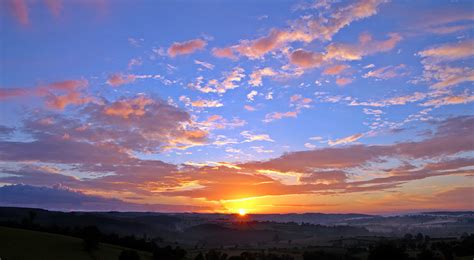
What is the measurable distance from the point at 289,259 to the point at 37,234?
311 feet

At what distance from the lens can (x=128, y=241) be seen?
166500mm

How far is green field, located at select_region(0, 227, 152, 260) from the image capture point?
107000 millimetres

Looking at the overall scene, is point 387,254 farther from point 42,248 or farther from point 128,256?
point 42,248

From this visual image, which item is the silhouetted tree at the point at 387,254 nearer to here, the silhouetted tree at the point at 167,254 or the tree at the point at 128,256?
the silhouetted tree at the point at 167,254

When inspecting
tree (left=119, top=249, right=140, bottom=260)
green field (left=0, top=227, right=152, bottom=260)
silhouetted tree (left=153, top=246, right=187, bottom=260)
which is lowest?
silhouetted tree (left=153, top=246, right=187, bottom=260)

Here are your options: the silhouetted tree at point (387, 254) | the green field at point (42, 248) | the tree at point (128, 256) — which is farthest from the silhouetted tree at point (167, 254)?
the silhouetted tree at point (387, 254)

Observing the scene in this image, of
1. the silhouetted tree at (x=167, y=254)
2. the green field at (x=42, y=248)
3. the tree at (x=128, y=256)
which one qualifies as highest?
the green field at (x=42, y=248)

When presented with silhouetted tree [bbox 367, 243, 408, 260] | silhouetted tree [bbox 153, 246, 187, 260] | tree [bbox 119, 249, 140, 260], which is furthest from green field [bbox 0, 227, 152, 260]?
silhouetted tree [bbox 367, 243, 408, 260]

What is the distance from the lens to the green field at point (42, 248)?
10700 centimetres

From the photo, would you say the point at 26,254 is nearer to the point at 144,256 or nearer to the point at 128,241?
the point at 144,256

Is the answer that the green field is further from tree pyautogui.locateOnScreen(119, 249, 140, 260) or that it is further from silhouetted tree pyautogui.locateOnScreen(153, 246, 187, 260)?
tree pyautogui.locateOnScreen(119, 249, 140, 260)

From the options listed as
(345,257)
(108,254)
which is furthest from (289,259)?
(108,254)

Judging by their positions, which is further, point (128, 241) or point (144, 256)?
point (128, 241)

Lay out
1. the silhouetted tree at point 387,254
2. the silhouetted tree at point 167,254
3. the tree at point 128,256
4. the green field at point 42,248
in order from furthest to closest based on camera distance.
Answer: the silhouetted tree at point 167,254, the tree at point 128,256, the silhouetted tree at point 387,254, the green field at point 42,248
